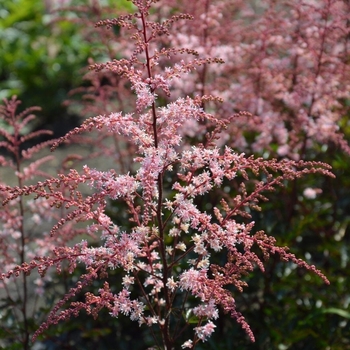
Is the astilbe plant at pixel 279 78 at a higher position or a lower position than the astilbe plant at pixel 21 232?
higher

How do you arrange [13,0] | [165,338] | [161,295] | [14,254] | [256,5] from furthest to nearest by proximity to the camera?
[256,5] → [13,0] → [14,254] → [161,295] → [165,338]

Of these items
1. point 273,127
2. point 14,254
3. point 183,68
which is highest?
point 183,68

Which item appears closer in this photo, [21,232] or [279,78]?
[21,232]

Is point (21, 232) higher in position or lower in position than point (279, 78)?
lower

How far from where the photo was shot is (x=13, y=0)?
8203mm

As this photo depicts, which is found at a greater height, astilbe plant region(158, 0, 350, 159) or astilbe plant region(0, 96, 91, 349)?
astilbe plant region(158, 0, 350, 159)

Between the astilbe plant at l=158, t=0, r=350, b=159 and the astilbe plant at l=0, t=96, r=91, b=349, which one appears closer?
the astilbe plant at l=0, t=96, r=91, b=349

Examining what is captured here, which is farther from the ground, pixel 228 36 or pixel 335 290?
pixel 228 36

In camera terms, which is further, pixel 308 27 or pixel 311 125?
pixel 308 27

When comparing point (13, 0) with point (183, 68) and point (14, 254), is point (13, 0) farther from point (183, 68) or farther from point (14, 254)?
point (183, 68)

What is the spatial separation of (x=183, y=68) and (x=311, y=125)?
1391 millimetres

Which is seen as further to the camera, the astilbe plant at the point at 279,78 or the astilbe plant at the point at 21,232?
the astilbe plant at the point at 279,78

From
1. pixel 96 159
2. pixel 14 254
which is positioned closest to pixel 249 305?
pixel 14 254

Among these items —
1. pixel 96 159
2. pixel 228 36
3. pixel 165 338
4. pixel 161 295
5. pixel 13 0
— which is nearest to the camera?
pixel 165 338
